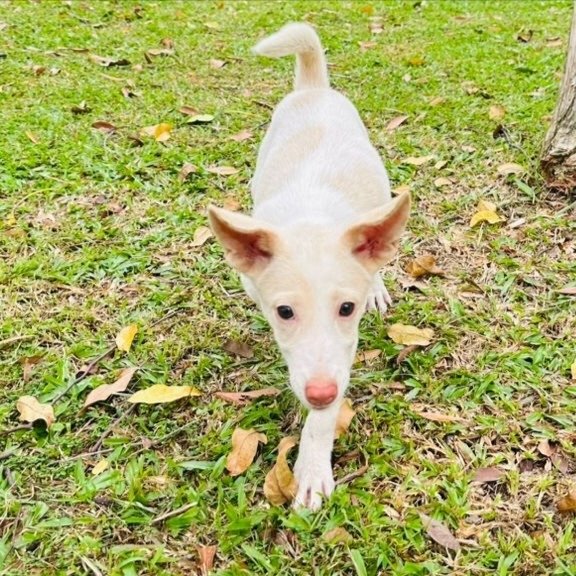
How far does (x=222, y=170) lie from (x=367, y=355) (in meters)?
2.11

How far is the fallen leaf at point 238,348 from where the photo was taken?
3.38m

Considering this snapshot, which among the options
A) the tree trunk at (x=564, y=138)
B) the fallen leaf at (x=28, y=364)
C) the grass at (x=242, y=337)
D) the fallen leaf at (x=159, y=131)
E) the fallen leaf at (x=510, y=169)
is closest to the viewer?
the grass at (x=242, y=337)

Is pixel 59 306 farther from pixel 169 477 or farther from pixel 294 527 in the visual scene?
pixel 294 527

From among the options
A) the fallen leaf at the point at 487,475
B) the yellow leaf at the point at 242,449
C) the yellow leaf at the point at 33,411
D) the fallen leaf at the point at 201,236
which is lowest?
the fallen leaf at the point at 487,475

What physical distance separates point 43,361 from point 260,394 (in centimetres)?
109

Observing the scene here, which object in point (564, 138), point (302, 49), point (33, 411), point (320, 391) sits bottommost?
point (33, 411)

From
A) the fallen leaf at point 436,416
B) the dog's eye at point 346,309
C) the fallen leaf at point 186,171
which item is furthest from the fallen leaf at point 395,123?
the dog's eye at point 346,309

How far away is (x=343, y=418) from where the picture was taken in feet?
9.53

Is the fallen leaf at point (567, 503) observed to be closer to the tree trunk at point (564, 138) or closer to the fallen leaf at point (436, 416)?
the fallen leaf at point (436, 416)

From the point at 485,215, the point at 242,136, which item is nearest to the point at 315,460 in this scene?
the point at 485,215

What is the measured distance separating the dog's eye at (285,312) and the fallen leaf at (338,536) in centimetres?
80

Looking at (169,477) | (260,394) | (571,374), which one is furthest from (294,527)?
(571,374)

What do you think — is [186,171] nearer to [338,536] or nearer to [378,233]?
[378,233]

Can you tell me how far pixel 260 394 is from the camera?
10.2 feet
